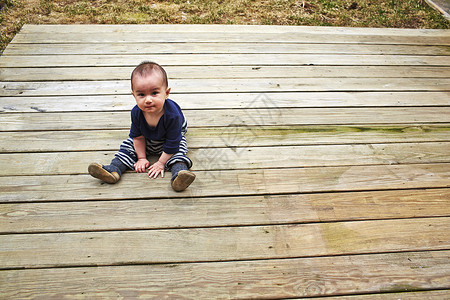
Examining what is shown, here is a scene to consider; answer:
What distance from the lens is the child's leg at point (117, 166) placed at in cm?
176

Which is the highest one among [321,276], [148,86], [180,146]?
[148,86]

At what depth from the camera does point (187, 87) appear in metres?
2.70

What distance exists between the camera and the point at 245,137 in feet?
7.31

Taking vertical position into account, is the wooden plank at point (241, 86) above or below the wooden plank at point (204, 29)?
below

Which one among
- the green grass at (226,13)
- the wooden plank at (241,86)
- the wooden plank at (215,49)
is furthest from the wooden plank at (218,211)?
the green grass at (226,13)

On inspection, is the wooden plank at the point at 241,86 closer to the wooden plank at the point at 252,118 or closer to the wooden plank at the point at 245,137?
the wooden plank at the point at 252,118

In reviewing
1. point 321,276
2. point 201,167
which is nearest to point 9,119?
point 201,167

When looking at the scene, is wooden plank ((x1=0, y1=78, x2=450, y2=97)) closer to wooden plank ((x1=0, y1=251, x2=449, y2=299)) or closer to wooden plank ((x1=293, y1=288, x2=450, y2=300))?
wooden plank ((x1=0, y1=251, x2=449, y2=299))

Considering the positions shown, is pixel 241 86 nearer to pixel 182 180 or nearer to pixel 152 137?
pixel 152 137

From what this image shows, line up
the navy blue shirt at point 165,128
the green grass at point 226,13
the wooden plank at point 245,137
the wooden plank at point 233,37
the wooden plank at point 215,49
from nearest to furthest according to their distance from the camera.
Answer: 1. the navy blue shirt at point 165,128
2. the wooden plank at point 245,137
3. the wooden plank at point 215,49
4. the wooden plank at point 233,37
5. the green grass at point 226,13

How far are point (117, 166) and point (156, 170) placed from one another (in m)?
0.21

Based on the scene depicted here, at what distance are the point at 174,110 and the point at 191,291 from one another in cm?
93

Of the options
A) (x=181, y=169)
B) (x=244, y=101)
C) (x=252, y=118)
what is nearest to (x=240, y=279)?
(x=181, y=169)

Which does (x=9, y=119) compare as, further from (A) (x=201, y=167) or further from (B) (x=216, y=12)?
(B) (x=216, y=12)
